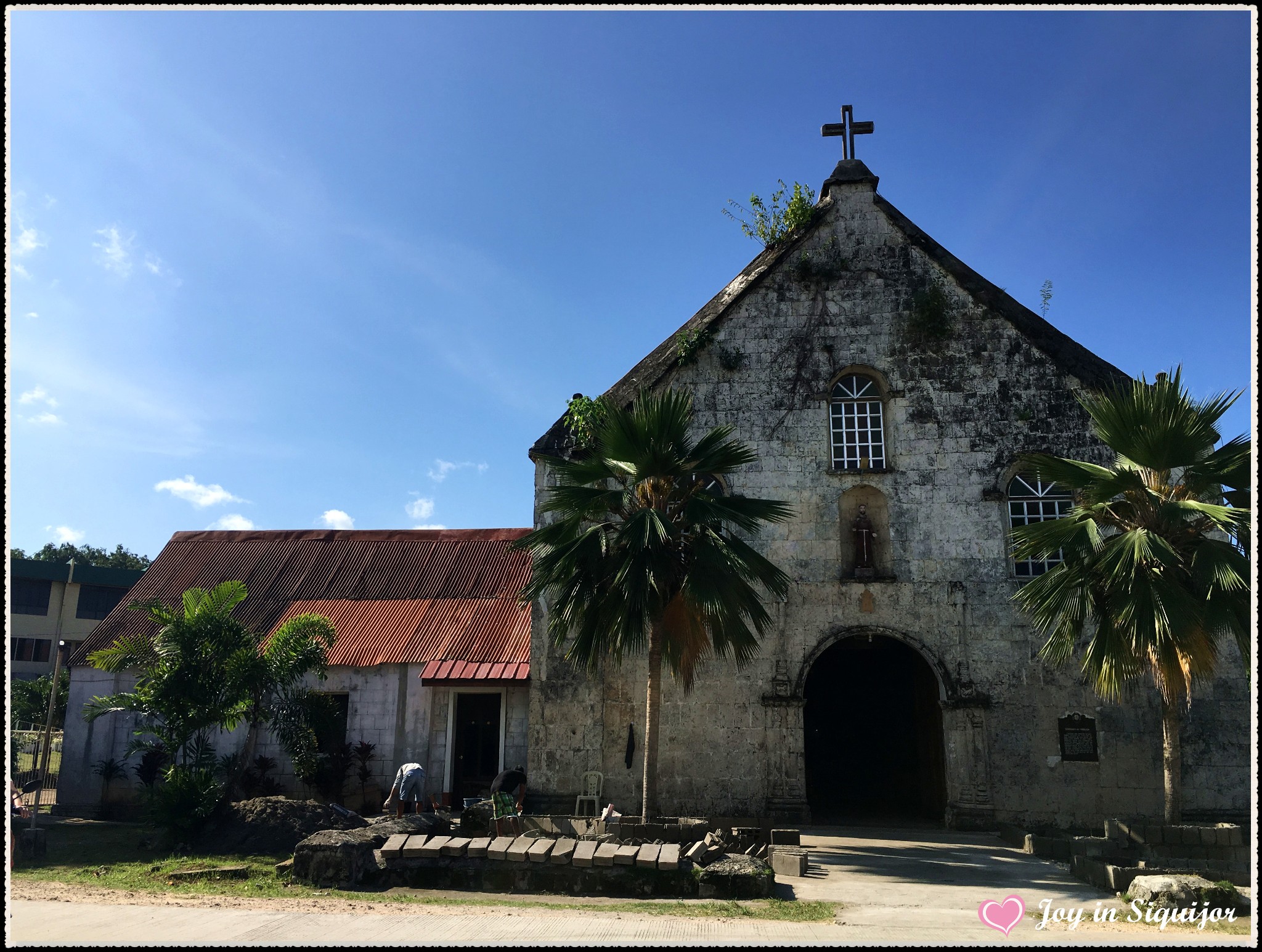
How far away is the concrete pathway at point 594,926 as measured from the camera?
296 inches

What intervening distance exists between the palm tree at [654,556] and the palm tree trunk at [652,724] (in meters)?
0.02

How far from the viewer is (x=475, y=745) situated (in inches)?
719

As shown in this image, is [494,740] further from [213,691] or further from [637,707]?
[213,691]

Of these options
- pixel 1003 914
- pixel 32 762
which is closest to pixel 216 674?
pixel 1003 914

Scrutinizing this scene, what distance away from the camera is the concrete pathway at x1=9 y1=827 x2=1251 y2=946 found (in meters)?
7.51

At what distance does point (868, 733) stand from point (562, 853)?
49.7 feet

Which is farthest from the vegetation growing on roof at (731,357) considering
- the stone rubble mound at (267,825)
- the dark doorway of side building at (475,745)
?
the stone rubble mound at (267,825)

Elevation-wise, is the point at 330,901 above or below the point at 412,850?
below

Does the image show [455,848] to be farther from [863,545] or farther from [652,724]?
[863,545]

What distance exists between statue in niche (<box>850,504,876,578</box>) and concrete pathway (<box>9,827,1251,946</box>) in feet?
23.4

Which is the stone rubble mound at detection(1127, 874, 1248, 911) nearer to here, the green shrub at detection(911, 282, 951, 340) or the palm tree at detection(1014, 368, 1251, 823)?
the palm tree at detection(1014, 368, 1251, 823)

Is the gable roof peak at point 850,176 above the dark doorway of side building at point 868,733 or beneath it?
above

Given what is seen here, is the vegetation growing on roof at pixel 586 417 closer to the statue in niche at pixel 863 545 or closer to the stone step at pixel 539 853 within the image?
the statue in niche at pixel 863 545

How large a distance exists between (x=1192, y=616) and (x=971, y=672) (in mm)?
5477
